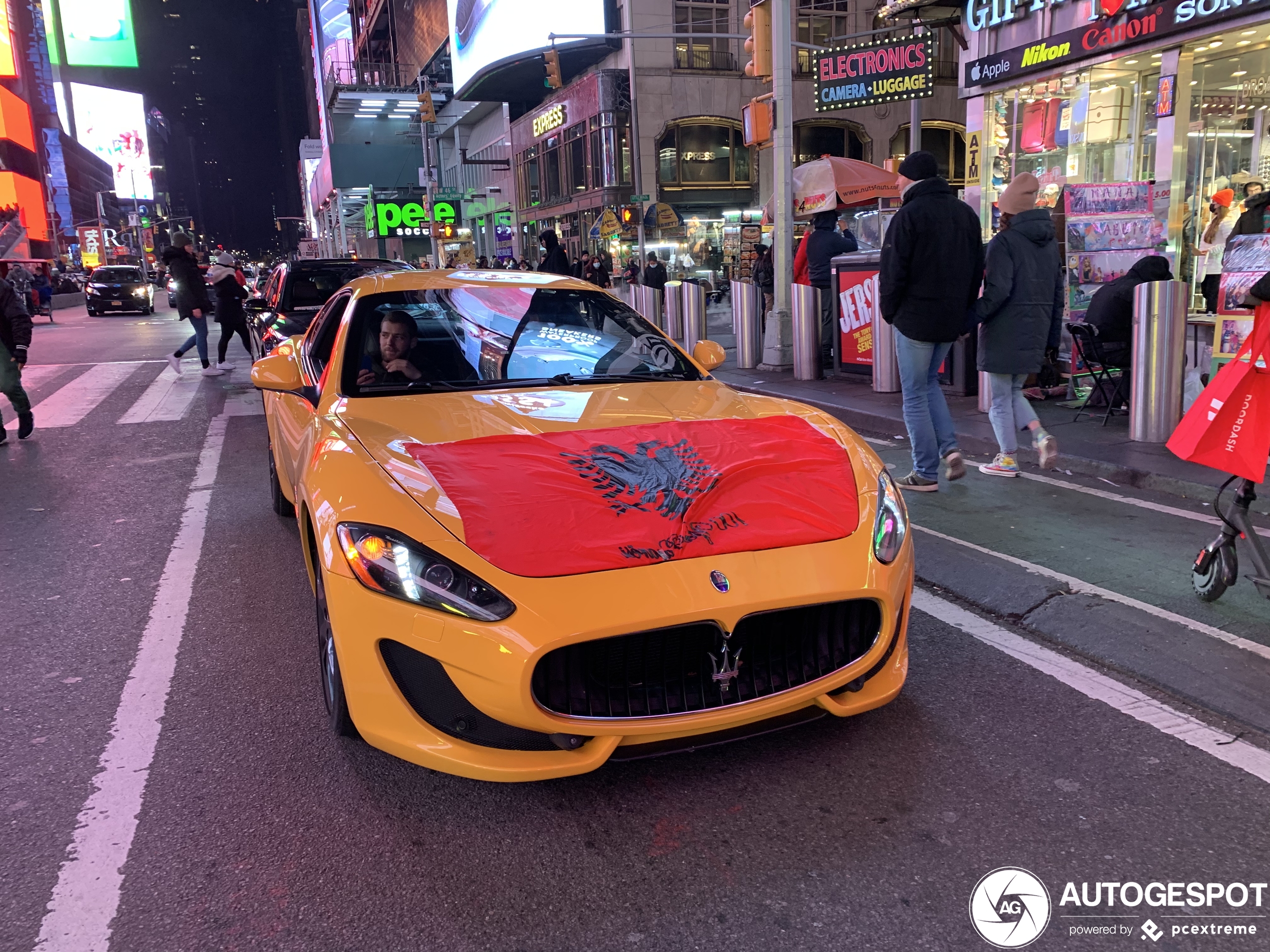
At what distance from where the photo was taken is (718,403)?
3.67m

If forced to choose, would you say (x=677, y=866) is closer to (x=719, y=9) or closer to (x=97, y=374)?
(x=97, y=374)

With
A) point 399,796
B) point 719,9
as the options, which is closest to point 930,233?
point 399,796

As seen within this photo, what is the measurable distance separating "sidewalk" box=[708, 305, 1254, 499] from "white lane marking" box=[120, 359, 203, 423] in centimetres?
658

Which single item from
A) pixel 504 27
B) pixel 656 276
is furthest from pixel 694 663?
pixel 504 27

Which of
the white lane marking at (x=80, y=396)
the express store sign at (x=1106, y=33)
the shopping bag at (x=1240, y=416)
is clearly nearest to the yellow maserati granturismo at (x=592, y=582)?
the shopping bag at (x=1240, y=416)

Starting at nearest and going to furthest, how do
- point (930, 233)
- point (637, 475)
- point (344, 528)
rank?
point (344, 528) → point (637, 475) → point (930, 233)

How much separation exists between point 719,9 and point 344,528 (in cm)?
3654

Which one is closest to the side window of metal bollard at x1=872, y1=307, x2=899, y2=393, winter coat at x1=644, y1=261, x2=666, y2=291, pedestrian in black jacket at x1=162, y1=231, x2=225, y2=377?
metal bollard at x1=872, y1=307, x2=899, y2=393

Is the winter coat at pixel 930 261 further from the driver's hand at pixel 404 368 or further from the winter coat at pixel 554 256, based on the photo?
the winter coat at pixel 554 256

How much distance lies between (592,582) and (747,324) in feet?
34.4

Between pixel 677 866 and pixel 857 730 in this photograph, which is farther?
pixel 857 730

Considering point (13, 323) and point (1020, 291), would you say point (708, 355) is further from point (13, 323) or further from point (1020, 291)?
point (13, 323)

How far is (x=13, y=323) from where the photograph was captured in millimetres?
8703

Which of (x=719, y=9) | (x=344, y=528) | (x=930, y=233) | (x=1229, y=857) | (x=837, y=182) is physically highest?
(x=719, y=9)
